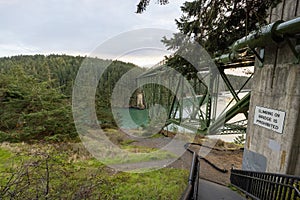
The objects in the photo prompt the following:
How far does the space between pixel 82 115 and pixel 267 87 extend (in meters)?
14.0

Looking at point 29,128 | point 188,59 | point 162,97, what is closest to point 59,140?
point 29,128

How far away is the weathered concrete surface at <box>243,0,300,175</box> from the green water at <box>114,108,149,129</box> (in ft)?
50.3

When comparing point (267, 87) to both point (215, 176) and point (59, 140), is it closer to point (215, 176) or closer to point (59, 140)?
point (215, 176)

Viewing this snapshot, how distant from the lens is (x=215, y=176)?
A: 686 centimetres

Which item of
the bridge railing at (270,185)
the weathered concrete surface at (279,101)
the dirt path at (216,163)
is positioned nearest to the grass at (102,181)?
the dirt path at (216,163)

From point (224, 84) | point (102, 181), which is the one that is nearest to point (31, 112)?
point (102, 181)

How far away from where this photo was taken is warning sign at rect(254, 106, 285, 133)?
3.90m

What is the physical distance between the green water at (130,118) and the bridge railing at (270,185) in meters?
15.9

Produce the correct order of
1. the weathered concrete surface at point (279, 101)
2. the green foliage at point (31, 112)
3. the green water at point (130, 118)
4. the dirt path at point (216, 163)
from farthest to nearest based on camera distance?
the green water at point (130, 118)
the green foliage at point (31, 112)
the dirt path at point (216, 163)
the weathered concrete surface at point (279, 101)

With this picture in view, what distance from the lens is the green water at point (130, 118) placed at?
68.1ft

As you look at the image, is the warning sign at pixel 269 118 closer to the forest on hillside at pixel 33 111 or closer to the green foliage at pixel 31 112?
the forest on hillside at pixel 33 111

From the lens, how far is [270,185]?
2982 mm

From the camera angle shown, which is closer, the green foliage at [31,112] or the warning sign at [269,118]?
the warning sign at [269,118]

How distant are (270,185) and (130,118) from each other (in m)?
26.0
